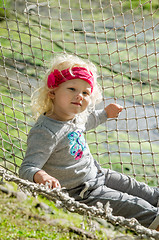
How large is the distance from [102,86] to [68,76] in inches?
17.5

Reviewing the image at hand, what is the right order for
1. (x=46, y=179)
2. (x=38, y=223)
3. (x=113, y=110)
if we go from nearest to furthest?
1. (x=46, y=179)
2. (x=113, y=110)
3. (x=38, y=223)

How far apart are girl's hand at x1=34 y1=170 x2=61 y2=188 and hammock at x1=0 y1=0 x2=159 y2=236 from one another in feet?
0.17

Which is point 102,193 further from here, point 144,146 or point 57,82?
point 144,146

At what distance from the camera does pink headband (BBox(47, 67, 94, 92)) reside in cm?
142

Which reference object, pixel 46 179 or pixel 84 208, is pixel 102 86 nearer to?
pixel 46 179

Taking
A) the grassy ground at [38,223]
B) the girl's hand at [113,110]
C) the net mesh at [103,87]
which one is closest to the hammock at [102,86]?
the net mesh at [103,87]

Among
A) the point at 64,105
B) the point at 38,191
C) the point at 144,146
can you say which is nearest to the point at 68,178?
the point at 64,105

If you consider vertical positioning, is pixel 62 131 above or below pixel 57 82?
below

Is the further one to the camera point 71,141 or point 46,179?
point 71,141

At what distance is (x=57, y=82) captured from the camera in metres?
1.43

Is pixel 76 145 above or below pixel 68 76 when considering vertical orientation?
below

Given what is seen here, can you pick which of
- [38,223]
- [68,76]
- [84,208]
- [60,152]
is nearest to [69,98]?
[68,76]

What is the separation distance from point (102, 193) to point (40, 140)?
29 centimetres

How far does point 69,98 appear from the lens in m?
1.40
